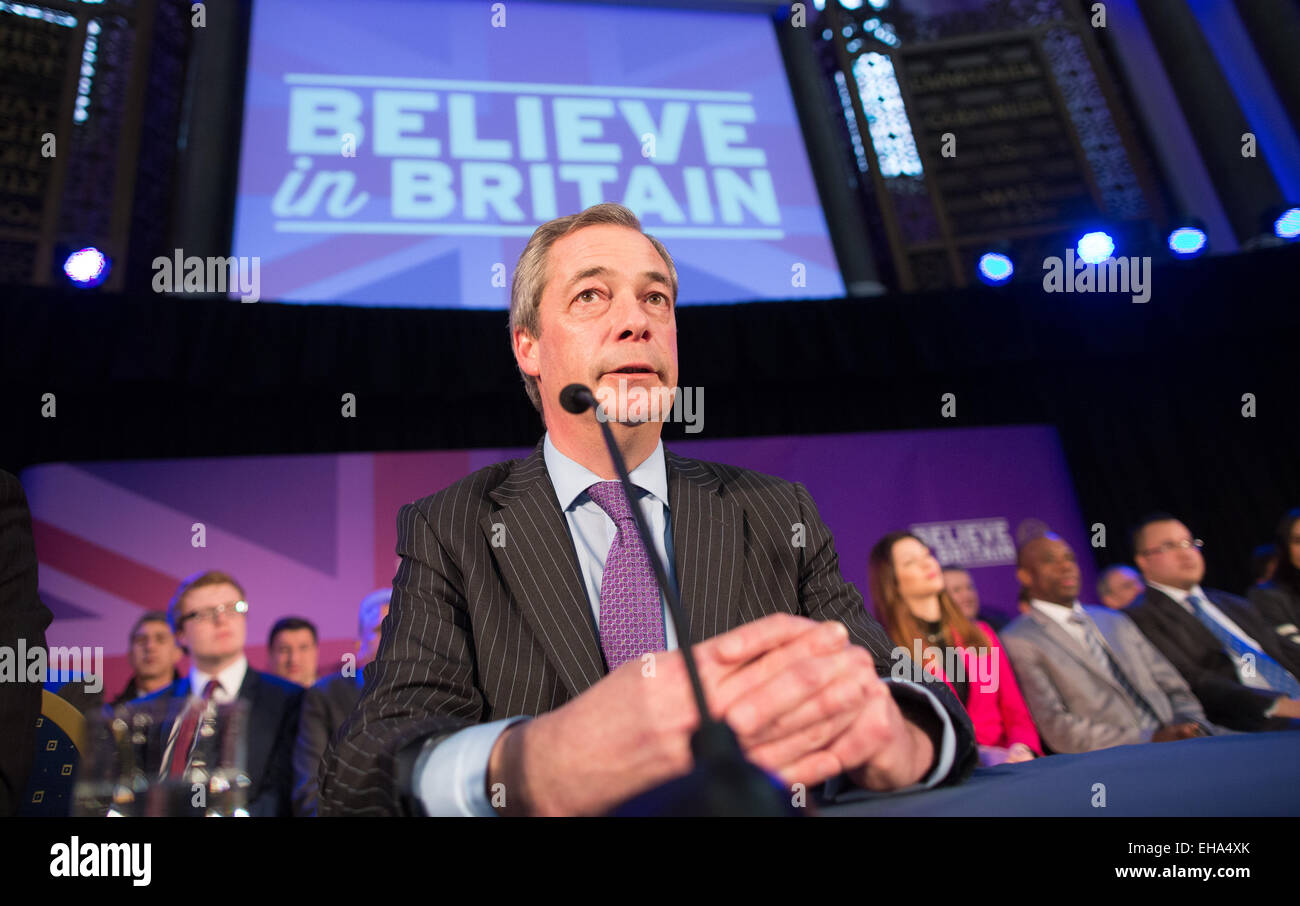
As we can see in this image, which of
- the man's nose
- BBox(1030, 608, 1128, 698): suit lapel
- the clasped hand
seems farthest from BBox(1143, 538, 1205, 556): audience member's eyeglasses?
the clasped hand

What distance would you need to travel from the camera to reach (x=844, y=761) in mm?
714

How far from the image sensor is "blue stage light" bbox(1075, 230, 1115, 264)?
4703 mm

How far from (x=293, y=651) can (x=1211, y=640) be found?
3.74 meters

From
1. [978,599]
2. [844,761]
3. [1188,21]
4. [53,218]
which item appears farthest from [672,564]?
[1188,21]

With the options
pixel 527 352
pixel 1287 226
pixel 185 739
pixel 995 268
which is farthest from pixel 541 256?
pixel 1287 226

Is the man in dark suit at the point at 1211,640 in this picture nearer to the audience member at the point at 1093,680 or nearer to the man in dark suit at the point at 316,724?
the audience member at the point at 1093,680

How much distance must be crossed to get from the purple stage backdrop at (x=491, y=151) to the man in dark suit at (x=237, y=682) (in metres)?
1.55

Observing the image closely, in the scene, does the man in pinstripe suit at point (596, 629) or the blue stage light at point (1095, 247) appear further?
the blue stage light at point (1095, 247)

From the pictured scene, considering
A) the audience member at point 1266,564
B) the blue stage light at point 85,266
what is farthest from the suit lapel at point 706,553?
the blue stage light at point 85,266

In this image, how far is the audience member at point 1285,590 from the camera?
351 centimetres

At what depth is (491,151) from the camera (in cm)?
461

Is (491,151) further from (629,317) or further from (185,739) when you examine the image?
(185,739)
